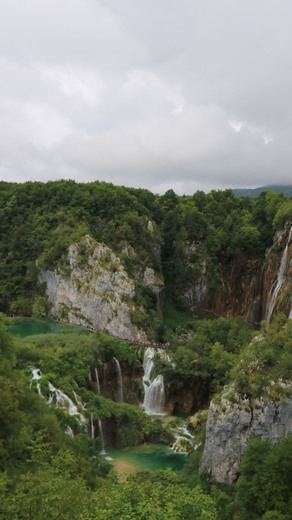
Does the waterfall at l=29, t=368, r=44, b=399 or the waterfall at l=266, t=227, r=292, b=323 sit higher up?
the waterfall at l=266, t=227, r=292, b=323

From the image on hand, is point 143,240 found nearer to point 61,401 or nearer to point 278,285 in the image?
point 278,285

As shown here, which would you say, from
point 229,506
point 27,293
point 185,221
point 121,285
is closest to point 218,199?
point 185,221

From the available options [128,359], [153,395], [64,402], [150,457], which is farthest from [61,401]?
[128,359]

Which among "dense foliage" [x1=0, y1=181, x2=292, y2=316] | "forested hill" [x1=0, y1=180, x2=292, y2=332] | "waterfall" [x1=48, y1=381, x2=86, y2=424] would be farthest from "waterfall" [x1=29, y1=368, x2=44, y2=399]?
"dense foliage" [x1=0, y1=181, x2=292, y2=316]

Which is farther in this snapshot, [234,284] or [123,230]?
[234,284]

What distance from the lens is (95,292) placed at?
2057 inches

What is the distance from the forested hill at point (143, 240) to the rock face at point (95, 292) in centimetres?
88

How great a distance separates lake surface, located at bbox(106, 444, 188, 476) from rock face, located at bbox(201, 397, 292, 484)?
5.99 m

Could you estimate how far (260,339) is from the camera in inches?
941

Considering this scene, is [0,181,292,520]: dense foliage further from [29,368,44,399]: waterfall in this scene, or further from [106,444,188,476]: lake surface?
[106,444,188,476]: lake surface

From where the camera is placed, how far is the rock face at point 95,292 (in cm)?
4962

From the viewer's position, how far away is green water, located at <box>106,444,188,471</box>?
2647 centimetres

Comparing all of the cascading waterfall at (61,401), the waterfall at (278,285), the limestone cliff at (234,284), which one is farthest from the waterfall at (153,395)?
the limestone cliff at (234,284)

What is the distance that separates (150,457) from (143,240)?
3203 cm
